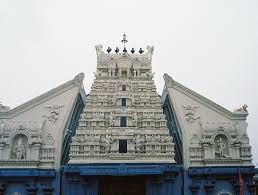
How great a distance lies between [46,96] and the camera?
31656mm

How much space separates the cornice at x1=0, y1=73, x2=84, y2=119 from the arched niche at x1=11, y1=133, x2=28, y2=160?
2.37 meters

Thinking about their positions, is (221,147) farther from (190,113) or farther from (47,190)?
(47,190)

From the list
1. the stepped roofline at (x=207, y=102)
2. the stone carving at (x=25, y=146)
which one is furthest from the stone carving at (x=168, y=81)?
the stone carving at (x=25, y=146)

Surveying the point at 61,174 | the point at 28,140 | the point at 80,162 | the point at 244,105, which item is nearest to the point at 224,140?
the point at 244,105

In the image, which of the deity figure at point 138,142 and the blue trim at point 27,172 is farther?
the deity figure at point 138,142

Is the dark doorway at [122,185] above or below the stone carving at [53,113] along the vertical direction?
below

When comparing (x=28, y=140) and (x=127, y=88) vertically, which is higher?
(x=127, y=88)

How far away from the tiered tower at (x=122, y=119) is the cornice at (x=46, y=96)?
178cm

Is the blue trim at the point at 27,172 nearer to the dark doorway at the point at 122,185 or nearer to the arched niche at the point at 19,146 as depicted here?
the arched niche at the point at 19,146

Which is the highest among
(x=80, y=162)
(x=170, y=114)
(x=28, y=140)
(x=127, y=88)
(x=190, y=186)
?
(x=127, y=88)

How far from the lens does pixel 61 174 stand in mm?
28531

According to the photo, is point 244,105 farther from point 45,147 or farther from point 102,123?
point 45,147

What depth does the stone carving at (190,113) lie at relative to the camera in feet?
102

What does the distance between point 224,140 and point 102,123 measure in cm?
1190
